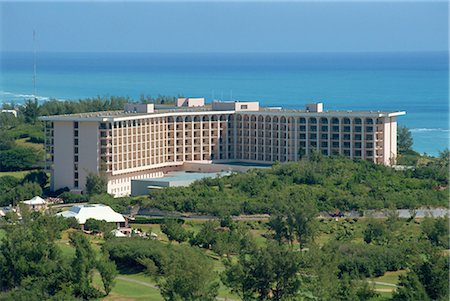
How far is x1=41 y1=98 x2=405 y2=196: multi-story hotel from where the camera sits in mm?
66062

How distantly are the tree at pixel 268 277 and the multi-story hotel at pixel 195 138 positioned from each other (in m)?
24.9

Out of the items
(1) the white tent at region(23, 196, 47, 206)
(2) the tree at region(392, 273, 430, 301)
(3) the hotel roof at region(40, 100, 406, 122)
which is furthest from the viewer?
(3) the hotel roof at region(40, 100, 406, 122)

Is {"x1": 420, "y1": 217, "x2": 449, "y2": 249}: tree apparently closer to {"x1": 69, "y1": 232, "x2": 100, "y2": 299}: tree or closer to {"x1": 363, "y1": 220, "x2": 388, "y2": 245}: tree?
{"x1": 363, "y1": 220, "x2": 388, "y2": 245}: tree

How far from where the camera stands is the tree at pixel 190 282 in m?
39.4

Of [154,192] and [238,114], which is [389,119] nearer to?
[238,114]

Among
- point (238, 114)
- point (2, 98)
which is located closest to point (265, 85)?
point (2, 98)

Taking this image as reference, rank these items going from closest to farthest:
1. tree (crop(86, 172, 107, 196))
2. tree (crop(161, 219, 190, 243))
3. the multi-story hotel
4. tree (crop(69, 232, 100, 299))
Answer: tree (crop(69, 232, 100, 299))
tree (crop(161, 219, 190, 243))
tree (crop(86, 172, 107, 196))
the multi-story hotel

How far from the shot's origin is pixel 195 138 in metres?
70.8

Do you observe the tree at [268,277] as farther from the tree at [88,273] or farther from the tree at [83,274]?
the tree at [83,274]

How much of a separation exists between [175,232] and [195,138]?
66.4ft

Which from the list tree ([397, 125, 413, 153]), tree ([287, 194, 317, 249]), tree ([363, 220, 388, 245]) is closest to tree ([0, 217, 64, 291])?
tree ([287, 194, 317, 249])

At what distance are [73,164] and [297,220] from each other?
733 inches

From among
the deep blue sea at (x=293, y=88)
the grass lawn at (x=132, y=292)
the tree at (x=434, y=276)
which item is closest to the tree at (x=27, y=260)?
the grass lawn at (x=132, y=292)

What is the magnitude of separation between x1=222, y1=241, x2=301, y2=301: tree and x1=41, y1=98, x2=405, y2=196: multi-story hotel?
24.9 m
